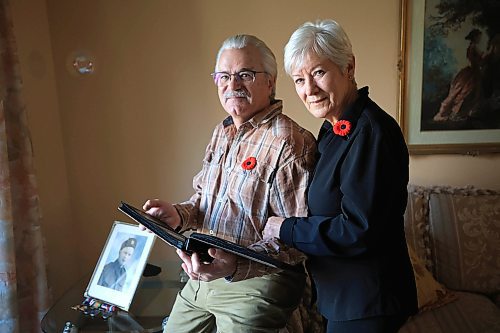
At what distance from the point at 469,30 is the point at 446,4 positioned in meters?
0.16

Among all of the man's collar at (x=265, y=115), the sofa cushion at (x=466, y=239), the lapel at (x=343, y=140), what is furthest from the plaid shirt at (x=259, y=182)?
the sofa cushion at (x=466, y=239)

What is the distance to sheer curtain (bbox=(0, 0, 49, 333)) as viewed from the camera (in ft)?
4.89

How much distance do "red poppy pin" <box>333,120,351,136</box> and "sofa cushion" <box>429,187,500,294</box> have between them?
3.67 ft

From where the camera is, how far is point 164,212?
130 centimetres

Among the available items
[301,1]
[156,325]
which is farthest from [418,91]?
[156,325]

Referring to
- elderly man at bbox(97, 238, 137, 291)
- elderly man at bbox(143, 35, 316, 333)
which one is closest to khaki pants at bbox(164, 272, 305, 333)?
elderly man at bbox(143, 35, 316, 333)

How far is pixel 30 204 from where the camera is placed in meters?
1.64

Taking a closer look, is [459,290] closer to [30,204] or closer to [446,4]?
[446,4]

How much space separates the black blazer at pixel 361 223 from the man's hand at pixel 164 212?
41 cm

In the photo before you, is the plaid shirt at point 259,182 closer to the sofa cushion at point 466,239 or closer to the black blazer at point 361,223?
the black blazer at point 361,223

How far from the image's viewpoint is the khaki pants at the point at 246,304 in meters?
1.15

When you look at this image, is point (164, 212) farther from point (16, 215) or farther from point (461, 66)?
point (461, 66)

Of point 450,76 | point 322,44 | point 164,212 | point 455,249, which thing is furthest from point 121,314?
point 450,76

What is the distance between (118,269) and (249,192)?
742 millimetres
